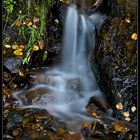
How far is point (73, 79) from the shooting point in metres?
5.67

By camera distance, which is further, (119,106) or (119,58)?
(119,58)

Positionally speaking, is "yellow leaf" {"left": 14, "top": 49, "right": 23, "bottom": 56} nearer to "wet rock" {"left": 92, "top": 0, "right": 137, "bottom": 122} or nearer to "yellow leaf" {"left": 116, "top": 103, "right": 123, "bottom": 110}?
"wet rock" {"left": 92, "top": 0, "right": 137, "bottom": 122}

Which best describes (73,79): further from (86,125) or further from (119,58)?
(86,125)

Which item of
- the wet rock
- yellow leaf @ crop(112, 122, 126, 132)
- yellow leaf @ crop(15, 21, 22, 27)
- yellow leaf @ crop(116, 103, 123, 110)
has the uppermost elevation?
yellow leaf @ crop(15, 21, 22, 27)

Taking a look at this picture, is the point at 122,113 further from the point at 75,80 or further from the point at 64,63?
the point at 64,63

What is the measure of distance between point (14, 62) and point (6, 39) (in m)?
0.58

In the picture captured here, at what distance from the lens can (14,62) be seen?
16.9 ft

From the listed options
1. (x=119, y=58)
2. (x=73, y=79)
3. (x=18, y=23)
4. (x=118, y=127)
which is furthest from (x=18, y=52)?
(x=118, y=127)

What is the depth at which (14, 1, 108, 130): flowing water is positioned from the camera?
4.69m

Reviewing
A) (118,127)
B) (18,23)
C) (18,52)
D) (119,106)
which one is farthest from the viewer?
(18,23)

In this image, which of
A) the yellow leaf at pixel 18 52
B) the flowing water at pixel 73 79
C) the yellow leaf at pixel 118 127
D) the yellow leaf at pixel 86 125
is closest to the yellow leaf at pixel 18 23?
the yellow leaf at pixel 18 52

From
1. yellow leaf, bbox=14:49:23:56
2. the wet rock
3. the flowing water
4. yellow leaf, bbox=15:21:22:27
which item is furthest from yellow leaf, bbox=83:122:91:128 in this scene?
yellow leaf, bbox=15:21:22:27

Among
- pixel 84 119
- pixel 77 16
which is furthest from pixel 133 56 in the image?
pixel 77 16

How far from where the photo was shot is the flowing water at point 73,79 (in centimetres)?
469
